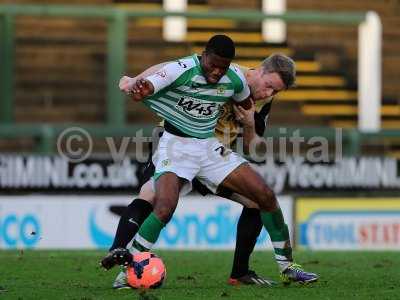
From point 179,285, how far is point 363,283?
56.7 inches

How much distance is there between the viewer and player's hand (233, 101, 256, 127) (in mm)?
9085

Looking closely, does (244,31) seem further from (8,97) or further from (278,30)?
(8,97)

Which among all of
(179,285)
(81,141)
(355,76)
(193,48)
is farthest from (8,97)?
(179,285)

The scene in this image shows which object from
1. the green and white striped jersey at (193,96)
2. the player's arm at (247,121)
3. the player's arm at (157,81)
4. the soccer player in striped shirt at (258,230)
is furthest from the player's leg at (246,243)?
the player's arm at (157,81)

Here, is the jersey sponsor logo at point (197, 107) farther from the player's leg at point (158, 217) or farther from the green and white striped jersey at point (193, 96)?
the player's leg at point (158, 217)

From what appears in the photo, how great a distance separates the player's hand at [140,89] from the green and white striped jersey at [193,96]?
23 cm

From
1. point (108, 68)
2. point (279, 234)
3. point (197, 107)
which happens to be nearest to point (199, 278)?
point (279, 234)

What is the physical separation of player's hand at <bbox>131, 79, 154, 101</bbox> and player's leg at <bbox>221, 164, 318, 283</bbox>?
37.2 inches

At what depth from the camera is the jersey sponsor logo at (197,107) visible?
28.8 ft

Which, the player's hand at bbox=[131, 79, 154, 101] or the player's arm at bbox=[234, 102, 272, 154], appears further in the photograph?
the player's arm at bbox=[234, 102, 272, 154]

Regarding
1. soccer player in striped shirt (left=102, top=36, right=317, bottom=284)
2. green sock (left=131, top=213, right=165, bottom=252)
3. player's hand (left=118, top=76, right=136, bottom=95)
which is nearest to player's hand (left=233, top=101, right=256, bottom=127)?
soccer player in striped shirt (left=102, top=36, right=317, bottom=284)

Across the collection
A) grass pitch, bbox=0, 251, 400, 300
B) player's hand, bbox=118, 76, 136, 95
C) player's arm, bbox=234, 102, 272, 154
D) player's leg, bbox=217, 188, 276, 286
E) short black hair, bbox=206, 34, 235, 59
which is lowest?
grass pitch, bbox=0, 251, 400, 300

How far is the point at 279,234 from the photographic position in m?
8.92

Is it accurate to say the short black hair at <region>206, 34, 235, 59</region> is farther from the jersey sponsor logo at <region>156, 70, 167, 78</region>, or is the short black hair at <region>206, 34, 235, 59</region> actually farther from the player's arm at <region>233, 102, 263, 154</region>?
the player's arm at <region>233, 102, 263, 154</region>
